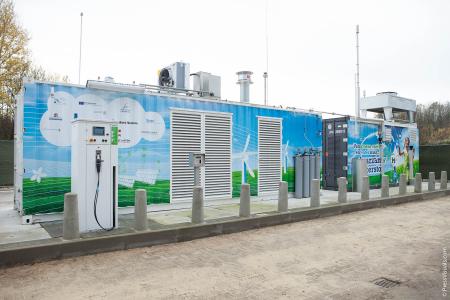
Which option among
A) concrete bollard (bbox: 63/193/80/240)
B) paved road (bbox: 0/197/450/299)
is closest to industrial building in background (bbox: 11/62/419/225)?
concrete bollard (bbox: 63/193/80/240)

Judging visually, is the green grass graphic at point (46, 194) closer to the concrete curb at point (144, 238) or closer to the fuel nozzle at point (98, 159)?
the fuel nozzle at point (98, 159)

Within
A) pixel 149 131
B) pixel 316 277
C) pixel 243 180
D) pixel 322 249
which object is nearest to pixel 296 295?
pixel 316 277

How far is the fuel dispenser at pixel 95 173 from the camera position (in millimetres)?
7609

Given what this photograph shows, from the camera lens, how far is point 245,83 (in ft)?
45.5

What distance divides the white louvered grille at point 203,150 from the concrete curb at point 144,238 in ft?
8.59

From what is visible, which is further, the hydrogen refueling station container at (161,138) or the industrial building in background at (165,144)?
the hydrogen refueling station container at (161,138)

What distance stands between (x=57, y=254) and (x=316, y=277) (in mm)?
4384

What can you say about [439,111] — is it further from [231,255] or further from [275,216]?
[231,255]

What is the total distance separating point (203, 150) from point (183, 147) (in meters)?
0.76

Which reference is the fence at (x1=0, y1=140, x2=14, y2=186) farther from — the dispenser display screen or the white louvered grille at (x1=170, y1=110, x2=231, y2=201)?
the dispenser display screen

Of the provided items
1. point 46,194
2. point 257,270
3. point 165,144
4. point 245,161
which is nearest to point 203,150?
point 165,144

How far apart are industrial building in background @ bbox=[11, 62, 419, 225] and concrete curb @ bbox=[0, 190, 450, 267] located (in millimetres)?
850

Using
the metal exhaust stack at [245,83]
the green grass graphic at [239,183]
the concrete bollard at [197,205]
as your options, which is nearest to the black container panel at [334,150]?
the metal exhaust stack at [245,83]

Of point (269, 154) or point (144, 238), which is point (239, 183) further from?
point (144, 238)
